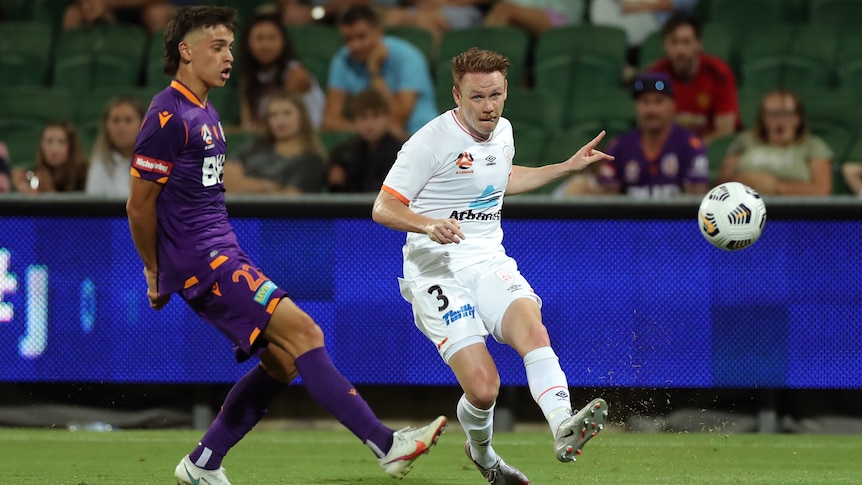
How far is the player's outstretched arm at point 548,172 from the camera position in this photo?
5.89m

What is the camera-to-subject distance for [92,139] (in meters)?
10.8

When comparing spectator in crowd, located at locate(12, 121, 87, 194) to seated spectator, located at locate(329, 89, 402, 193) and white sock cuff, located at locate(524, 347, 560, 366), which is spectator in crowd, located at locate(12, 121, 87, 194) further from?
white sock cuff, located at locate(524, 347, 560, 366)

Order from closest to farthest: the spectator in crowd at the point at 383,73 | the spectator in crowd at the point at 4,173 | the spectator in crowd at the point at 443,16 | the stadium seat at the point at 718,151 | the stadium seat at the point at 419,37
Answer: the spectator in crowd at the point at 4,173
the stadium seat at the point at 718,151
the spectator in crowd at the point at 383,73
the stadium seat at the point at 419,37
the spectator in crowd at the point at 443,16

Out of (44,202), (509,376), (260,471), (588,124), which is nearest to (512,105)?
(588,124)

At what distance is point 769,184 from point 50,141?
5.00 m

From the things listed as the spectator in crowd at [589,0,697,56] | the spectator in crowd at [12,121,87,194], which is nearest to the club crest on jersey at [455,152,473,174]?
the spectator in crowd at [12,121,87,194]

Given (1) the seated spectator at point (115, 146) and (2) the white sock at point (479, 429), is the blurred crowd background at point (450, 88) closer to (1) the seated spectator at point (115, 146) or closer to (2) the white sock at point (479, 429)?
(1) the seated spectator at point (115, 146)

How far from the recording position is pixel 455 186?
5824mm

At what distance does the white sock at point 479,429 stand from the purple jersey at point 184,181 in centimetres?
122

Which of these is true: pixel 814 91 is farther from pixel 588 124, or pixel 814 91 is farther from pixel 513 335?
pixel 513 335

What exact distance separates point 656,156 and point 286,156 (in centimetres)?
258

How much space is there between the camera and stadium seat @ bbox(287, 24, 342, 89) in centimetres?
1137

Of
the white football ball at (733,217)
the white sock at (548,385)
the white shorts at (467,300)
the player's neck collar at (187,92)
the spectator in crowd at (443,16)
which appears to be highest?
the spectator in crowd at (443,16)

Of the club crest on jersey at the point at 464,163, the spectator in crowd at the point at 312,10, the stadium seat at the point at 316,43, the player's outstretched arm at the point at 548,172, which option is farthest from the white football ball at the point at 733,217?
the spectator in crowd at the point at 312,10
